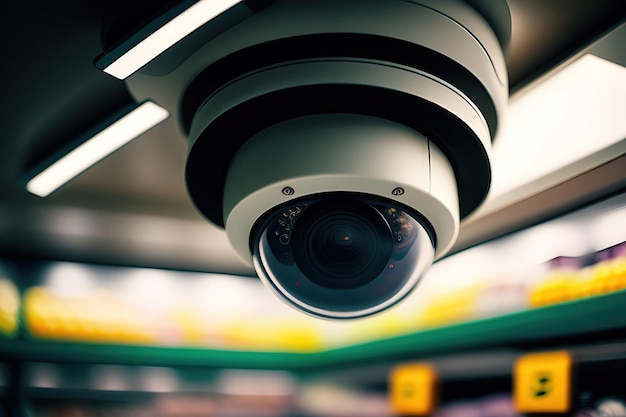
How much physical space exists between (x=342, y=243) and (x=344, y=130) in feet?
0.66

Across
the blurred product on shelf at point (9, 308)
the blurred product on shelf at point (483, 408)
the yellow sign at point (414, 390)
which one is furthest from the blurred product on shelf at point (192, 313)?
the blurred product on shelf at point (483, 408)

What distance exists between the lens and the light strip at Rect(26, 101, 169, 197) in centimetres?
105

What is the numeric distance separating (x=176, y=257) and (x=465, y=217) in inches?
50.2

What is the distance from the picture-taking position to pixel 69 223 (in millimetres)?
1795

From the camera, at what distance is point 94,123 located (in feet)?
4.14

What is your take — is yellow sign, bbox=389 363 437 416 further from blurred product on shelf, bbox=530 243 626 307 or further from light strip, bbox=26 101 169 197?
light strip, bbox=26 101 169 197

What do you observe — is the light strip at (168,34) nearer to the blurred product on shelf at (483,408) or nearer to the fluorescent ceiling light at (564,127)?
the fluorescent ceiling light at (564,127)

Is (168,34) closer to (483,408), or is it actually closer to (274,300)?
(483,408)

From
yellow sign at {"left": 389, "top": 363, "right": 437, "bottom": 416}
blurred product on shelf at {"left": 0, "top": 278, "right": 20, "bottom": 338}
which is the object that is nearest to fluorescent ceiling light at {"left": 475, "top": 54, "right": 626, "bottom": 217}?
yellow sign at {"left": 389, "top": 363, "right": 437, "bottom": 416}

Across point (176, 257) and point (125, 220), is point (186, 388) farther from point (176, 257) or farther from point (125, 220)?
point (125, 220)

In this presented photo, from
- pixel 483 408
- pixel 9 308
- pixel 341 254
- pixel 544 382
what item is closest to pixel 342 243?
pixel 341 254

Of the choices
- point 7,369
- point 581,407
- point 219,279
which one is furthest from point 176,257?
point 581,407

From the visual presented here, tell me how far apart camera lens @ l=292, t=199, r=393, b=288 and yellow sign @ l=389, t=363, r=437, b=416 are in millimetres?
857

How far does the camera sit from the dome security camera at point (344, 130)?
0.84 meters
